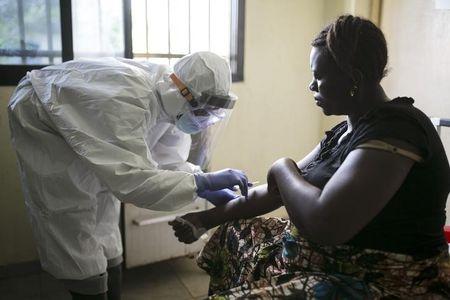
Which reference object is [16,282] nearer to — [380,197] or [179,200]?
[179,200]

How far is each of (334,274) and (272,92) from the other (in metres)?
1.85

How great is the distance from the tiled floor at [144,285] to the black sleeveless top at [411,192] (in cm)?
127

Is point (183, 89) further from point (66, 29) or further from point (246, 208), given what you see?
point (66, 29)

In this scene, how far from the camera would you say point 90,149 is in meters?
1.22

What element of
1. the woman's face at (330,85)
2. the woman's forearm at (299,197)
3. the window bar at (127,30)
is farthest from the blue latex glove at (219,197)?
the window bar at (127,30)

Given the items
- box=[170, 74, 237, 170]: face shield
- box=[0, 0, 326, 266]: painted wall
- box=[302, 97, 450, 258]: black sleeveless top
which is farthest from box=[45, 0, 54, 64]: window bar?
box=[302, 97, 450, 258]: black sleeveless top

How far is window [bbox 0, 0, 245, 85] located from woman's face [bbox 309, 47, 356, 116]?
4.48ft

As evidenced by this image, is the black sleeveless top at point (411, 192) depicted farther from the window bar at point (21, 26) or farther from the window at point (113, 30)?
the window bar at point (21, 26)

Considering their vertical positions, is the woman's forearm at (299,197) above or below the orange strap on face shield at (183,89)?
below

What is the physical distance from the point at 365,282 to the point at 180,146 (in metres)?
0.97

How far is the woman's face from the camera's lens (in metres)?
1.02

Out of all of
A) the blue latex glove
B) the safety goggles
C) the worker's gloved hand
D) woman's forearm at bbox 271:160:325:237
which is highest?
the safety goggles

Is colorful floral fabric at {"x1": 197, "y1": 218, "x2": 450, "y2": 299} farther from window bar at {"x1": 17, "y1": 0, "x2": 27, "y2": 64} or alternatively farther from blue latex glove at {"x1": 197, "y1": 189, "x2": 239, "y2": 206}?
window bar at {"x1": 17, "y1": 0, "x2": 27, "y2": 64}

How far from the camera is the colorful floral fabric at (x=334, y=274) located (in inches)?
36.2
